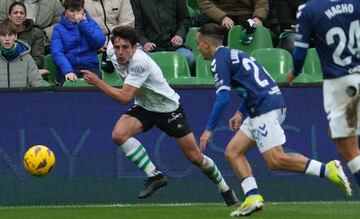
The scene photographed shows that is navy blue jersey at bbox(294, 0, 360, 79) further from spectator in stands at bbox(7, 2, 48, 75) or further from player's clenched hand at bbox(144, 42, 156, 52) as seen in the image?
spectator in stands at bbox(7, 2, 48, 75)

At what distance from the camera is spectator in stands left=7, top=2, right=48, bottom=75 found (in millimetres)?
14867

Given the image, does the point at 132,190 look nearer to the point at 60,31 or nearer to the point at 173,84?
the point at 173,84

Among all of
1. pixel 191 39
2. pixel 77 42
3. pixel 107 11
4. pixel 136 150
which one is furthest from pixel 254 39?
pixel 136 150

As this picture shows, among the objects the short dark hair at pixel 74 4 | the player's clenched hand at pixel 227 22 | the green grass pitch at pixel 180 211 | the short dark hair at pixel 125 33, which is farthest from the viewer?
the player's clenched hand at pixel 227 22

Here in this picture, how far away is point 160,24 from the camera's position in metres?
15.7

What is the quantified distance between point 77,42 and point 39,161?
2.86m

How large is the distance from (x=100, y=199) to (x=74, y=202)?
309mm

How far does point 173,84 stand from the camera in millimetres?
13820

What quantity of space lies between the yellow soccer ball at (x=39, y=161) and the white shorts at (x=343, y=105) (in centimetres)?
361

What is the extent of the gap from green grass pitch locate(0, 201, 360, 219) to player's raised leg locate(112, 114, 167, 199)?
0.89 feet

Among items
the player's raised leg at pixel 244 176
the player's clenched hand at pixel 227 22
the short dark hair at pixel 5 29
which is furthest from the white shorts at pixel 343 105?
the player's clenched hand at pixel 227 22

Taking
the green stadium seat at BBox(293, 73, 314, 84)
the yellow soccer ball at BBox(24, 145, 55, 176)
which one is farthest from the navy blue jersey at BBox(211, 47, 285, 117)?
the green stadium seat at BBox(293, 73, 314, 84)

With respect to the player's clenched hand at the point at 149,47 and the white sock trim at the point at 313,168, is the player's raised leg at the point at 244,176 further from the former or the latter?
the player's clenched hand at the point at 149,47

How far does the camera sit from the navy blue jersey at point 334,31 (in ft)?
32.9
